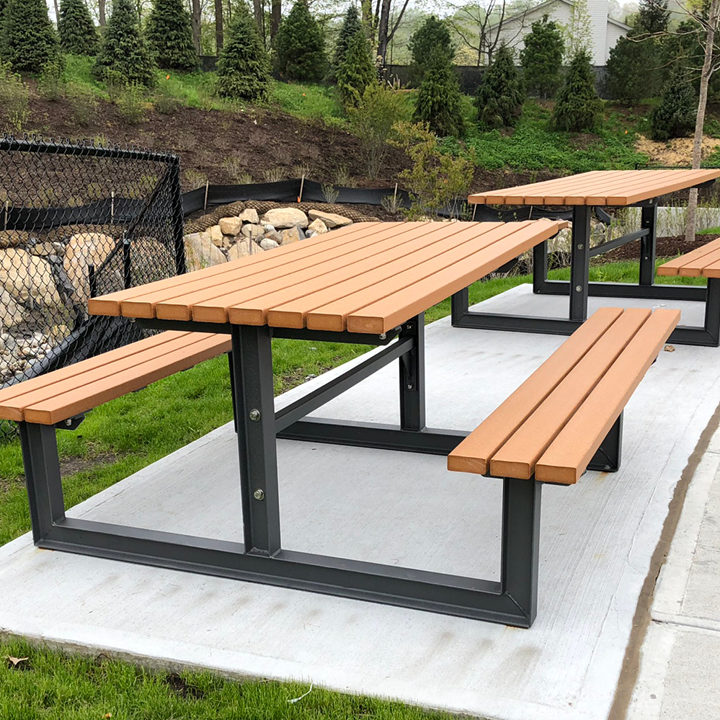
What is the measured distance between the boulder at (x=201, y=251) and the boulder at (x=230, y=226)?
1.81 ft

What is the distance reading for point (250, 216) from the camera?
→ 1175cm

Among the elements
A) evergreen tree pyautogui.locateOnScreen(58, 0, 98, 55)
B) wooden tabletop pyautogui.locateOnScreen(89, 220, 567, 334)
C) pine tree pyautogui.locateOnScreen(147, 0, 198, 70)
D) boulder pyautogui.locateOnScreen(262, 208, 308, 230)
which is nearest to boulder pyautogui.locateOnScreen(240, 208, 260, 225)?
boulder pyautogui.locateOnScreen(262, 208, 308, 230)

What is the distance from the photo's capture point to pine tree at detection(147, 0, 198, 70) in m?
21.1

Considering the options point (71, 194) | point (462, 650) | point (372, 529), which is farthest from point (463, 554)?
point (71, 194)

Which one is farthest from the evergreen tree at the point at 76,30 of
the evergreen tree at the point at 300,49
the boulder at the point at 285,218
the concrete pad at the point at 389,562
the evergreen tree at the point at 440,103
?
the concrete pad at the point at 389,562

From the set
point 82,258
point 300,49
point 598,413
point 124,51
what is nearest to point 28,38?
point 124,51

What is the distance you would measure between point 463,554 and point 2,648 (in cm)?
146

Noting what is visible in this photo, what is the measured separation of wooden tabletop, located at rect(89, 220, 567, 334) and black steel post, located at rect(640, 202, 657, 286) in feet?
10.6

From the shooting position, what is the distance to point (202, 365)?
5.76 meters

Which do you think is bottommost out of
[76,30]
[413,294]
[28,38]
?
[413,294]

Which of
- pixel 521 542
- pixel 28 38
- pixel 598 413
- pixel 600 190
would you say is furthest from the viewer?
→ pixel 28 38

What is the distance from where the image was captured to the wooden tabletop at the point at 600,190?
5.86m

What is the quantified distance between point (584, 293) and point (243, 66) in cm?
1471

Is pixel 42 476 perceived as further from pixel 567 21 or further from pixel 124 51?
pixel 567 21
